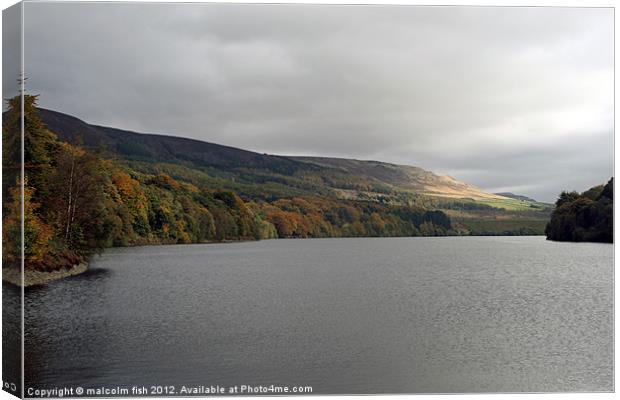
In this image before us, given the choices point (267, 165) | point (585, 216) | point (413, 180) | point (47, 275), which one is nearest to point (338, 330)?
point (413, 180)

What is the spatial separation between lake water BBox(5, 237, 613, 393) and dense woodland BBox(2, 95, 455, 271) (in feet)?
7.83

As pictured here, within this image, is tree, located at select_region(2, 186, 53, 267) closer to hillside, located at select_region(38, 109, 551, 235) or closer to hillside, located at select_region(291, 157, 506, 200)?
hillside, located at select_region(38, 109, 551, 235)

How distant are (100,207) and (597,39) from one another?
1968 centimetres

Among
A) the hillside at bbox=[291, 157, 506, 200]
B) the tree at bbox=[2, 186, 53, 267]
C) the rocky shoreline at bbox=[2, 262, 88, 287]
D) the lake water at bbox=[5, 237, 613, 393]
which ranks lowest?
the lake water at bbox=[5, 237, 613, 393]

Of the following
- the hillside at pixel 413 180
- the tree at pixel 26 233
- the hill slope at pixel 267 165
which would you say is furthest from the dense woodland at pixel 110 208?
the hillside at pixel 413 180

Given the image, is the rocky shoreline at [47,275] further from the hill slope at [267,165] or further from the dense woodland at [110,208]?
the hill slope at [267,165]

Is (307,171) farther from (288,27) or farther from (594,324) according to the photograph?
(594,324)

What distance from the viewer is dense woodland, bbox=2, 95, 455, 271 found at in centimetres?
1716

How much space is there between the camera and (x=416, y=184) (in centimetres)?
2259

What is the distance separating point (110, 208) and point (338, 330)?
46.1 feet

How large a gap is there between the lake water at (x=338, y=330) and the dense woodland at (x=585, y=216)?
721mm

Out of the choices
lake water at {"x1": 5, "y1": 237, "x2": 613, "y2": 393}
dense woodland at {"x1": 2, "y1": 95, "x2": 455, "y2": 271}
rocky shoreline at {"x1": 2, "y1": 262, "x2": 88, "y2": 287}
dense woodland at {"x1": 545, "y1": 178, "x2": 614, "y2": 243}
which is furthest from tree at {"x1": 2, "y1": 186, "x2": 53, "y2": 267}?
dense woodland at {"x1": 545, "y1": 178, "x2": 614, "y2": 243}

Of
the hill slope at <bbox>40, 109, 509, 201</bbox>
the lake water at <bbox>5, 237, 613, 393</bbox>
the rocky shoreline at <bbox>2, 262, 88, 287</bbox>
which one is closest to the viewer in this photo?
the lake water at <bbox>5, 237, 613, 393</bbox>

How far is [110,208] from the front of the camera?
29.7 metres
